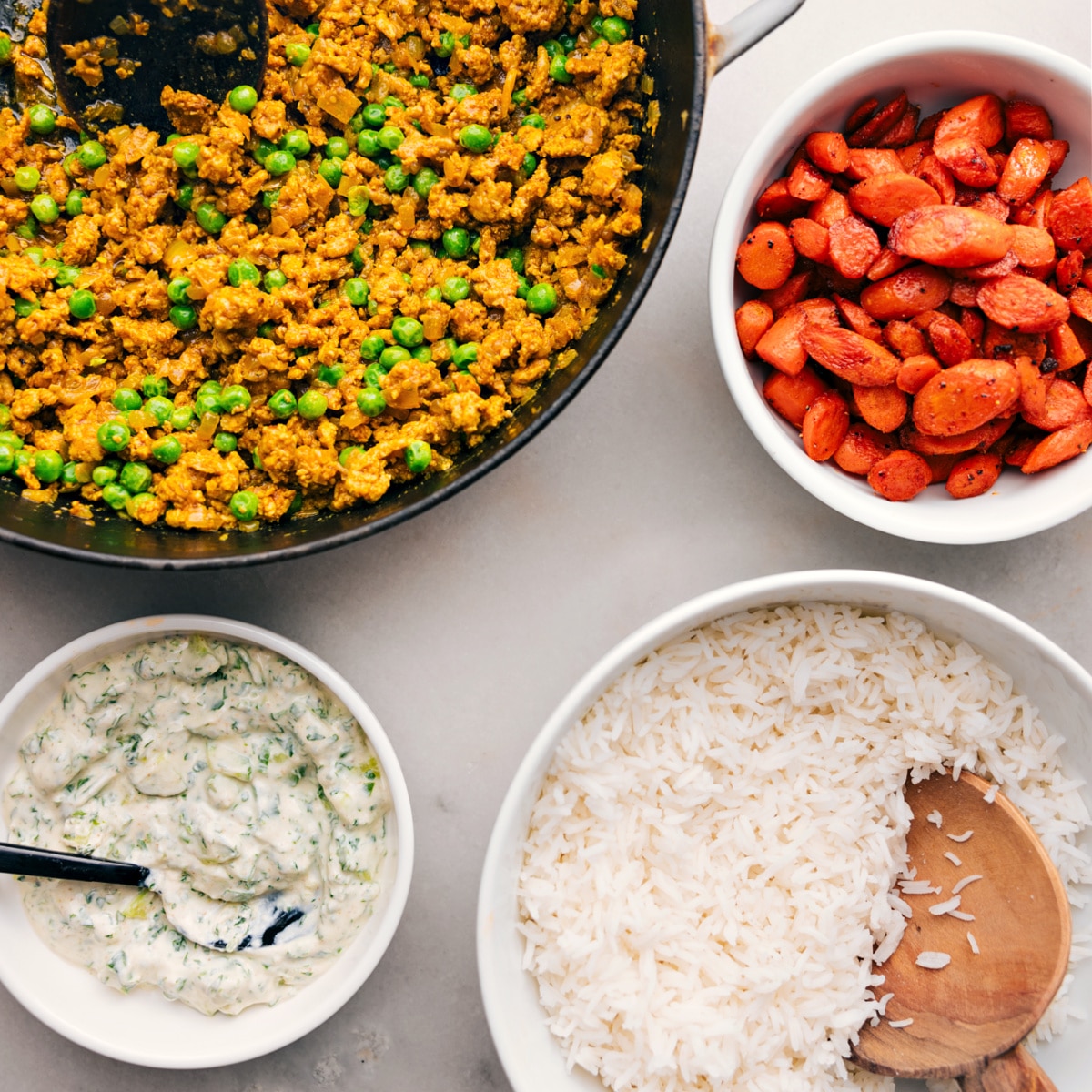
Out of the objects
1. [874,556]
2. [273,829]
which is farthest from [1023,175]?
[273,829]

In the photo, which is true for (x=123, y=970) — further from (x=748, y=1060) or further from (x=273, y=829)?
(x=748, y=1060)

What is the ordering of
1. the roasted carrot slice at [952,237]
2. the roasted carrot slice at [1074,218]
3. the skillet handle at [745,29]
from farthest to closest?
the roasted carrot slice at [1074,218] → the roasted carrot slice at [952,237] → the skillet handle at [745,29]

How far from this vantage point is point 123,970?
2.06 m

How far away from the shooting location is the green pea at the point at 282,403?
1.93 m

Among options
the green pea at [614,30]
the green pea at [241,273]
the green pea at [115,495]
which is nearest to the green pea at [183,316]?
the green pea at [241,273]

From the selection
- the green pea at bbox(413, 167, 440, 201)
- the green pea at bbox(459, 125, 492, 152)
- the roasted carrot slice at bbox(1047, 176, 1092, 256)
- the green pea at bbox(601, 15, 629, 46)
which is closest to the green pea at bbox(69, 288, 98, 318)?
the green pea at bbox(413, 167, 440, 201)

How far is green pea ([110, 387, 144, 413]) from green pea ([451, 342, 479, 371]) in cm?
64

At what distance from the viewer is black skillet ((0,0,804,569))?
5.37 ft

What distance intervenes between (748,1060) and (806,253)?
165 centimetres

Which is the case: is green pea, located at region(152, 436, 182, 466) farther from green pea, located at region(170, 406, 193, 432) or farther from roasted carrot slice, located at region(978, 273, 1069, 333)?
roasted carrot slice, located at region(978, 273, 1069, 333)

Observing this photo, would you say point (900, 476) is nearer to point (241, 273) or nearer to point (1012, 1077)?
point (1012, 1077)

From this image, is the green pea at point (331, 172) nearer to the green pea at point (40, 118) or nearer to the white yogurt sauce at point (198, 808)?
the green pea at point (40, 118)

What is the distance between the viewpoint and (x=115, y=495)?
1911mm

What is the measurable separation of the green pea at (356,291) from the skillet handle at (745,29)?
79 centimetres
